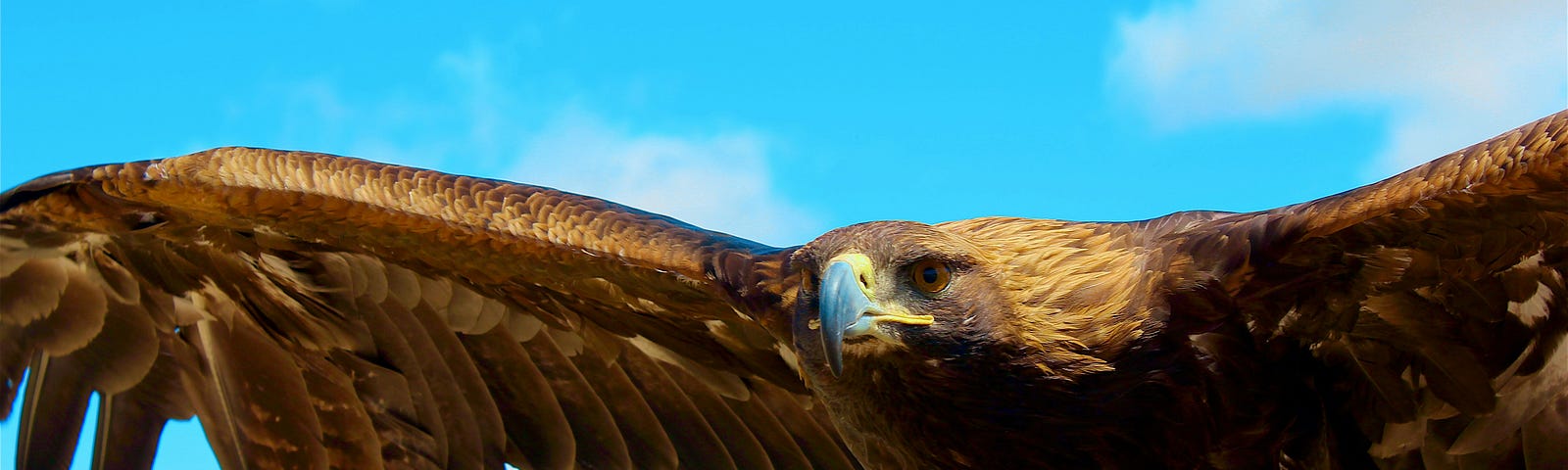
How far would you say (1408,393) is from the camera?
448cm

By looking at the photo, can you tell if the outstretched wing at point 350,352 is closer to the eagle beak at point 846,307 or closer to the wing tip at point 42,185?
the wing tip at point 42,185

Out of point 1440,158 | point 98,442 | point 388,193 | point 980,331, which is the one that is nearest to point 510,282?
point 388,193

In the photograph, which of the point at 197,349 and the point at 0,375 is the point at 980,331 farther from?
the point at 0,375

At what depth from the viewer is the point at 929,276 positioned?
3945 mm

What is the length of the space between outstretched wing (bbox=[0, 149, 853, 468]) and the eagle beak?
1402 millimetres

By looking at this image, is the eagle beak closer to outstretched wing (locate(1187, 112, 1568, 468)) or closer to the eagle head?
the eagle head

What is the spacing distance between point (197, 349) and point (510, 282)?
137 centimetres

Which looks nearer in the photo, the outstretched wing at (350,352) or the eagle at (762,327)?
A: the eagle at (762,327)

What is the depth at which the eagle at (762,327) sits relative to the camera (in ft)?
12.9

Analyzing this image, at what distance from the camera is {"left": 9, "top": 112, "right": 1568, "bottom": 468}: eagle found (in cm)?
394

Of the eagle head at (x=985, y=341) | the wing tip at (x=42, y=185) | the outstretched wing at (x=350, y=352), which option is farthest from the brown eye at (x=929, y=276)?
the wing tip at (x=42, y=185)

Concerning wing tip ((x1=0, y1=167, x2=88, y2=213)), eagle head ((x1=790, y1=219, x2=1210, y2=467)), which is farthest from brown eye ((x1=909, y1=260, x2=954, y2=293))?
wing tip ((x1=0, y1=167, x2=88, y2=213))

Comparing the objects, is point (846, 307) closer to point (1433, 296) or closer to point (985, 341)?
point (985, 341)

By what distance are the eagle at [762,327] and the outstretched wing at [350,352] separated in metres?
0.01
